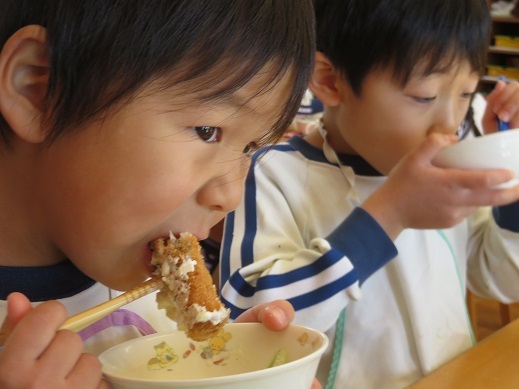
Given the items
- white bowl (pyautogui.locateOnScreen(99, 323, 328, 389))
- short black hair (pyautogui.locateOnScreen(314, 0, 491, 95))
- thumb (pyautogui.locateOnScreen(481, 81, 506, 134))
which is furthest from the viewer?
thumb (pyautogui.locateOnScreen(481, 81, 506, 134))

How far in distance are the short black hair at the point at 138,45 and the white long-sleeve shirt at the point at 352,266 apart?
49 cm

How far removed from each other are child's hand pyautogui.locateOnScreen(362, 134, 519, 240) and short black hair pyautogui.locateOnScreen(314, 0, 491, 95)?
6.3 inches

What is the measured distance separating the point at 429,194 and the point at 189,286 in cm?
53

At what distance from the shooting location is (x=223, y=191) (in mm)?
714

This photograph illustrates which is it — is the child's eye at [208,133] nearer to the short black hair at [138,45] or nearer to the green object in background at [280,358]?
the short black hair at [138,45]

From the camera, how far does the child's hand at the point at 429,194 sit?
1.07 m

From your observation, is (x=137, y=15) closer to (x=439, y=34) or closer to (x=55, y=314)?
(x=55, y=314)

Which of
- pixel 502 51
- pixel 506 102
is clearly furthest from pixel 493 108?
pixel 502 51

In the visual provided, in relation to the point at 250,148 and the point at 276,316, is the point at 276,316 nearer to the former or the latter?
the point at 276,316

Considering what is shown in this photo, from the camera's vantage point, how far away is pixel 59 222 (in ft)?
2.35

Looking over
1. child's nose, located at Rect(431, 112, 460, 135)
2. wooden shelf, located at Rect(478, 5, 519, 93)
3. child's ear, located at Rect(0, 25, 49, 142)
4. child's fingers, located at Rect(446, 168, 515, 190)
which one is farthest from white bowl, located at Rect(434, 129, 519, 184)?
wooden shelf, located at Rect(478, 5, 519, 93)

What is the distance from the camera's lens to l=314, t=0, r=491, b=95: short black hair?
46.7 inches

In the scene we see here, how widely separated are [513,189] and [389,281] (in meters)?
0.34

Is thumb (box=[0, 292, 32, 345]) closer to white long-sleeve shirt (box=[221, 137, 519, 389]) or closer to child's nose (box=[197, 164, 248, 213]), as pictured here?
child's nose (box=[197, 164, 248, 213])
